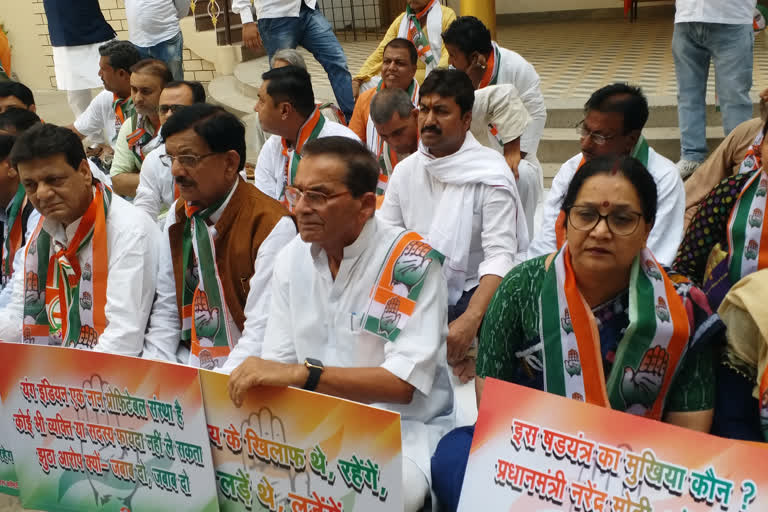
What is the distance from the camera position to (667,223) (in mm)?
3252

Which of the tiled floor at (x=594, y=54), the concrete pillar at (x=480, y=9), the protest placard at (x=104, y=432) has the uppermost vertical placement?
the concrete pillar at (x=480, y=9)

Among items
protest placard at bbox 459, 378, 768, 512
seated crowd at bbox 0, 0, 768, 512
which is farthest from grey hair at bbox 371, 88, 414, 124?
protest placard at bbox 459, 378, 768, 512

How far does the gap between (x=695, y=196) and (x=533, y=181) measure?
83 cm

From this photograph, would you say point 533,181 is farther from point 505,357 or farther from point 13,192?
point 13,192

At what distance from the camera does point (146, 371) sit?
242 cm

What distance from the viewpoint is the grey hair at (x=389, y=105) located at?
13.5 feet

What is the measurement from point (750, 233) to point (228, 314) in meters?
1.84

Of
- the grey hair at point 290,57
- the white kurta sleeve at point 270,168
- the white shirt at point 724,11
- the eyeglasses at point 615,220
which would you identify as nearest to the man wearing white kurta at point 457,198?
the white kurta sleeve at point 270,168

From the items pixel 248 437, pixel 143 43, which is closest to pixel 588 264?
pixel 248 437

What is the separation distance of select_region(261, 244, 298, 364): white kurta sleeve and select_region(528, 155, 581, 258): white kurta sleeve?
47.8 inches

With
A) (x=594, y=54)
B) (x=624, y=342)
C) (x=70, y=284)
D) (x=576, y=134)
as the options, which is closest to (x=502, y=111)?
(x=576, y=134)

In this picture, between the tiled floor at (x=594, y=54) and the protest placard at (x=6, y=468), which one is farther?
the tiled floor at (x=594, y=54)

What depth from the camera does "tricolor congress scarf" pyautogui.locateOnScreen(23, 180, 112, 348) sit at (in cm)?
304

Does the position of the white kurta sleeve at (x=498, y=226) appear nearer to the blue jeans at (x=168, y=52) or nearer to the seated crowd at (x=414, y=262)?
the seated crowd at (x=414, y=262)
